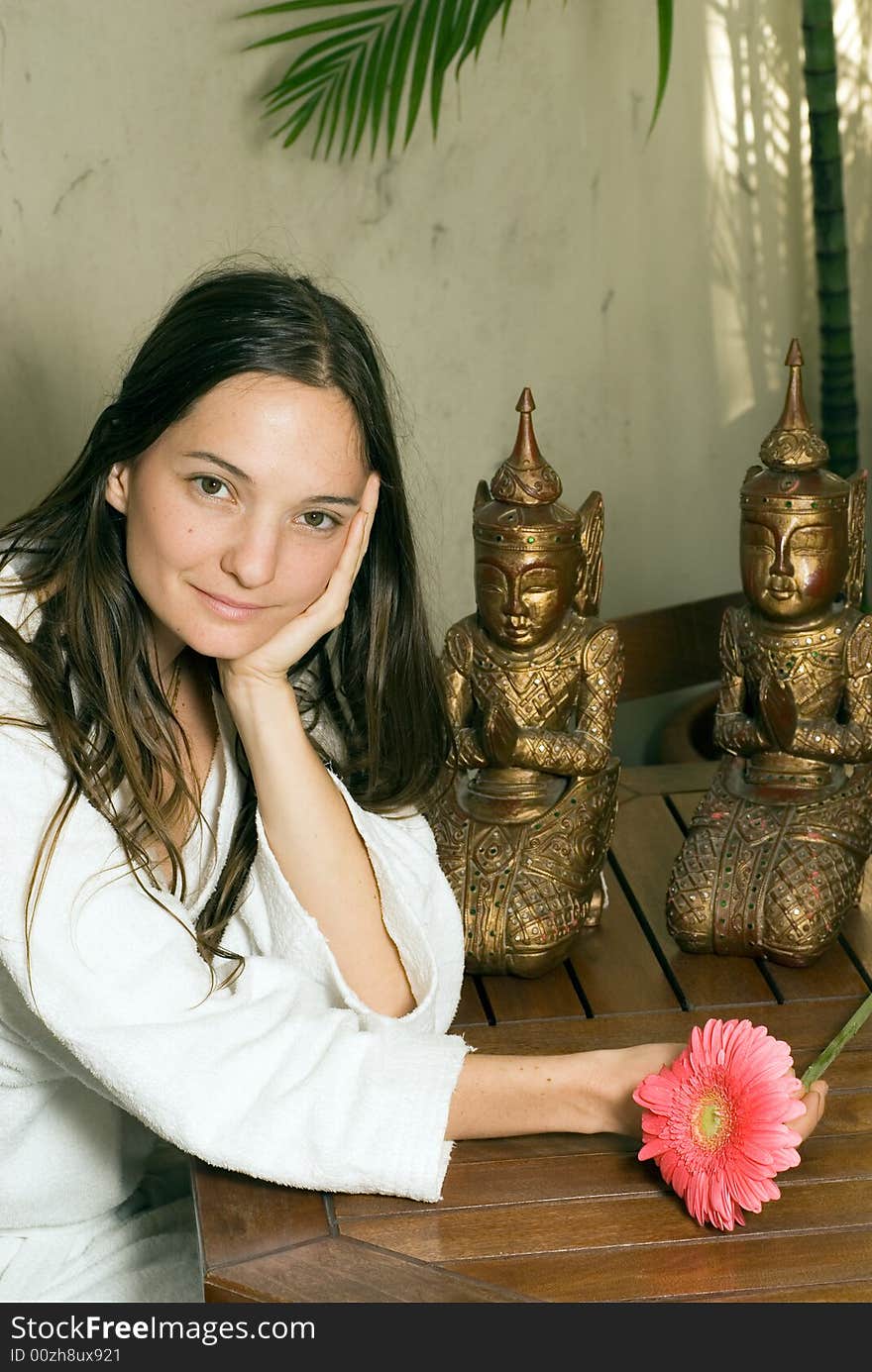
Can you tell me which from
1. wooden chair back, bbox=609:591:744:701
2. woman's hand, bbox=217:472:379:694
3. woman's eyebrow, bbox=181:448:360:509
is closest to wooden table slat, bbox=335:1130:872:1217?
woman's hand, bbox=217:472:379:694

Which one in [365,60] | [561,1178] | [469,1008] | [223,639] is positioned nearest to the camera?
[561,1178]

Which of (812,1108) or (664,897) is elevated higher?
(812,1108)

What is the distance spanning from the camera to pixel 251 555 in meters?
1.41

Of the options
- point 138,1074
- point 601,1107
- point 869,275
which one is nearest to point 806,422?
point 601,1107

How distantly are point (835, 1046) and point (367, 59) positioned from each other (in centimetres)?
175

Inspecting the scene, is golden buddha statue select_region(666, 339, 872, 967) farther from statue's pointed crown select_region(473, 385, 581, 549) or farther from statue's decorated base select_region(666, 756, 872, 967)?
statue's pointed crown select_region(473, 385, 581, 549)

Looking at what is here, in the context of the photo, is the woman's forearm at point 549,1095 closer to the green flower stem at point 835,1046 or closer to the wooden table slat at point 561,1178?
the wooden table slat at point 561,1178

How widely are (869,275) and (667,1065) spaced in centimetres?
211

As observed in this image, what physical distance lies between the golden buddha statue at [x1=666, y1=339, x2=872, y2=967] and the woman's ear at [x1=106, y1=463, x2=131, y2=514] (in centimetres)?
70

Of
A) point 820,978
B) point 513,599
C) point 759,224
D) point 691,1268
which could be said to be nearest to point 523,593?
point 513,599

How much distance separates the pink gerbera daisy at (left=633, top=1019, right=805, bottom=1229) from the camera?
129 cm

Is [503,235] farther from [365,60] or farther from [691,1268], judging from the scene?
[691,1268]
